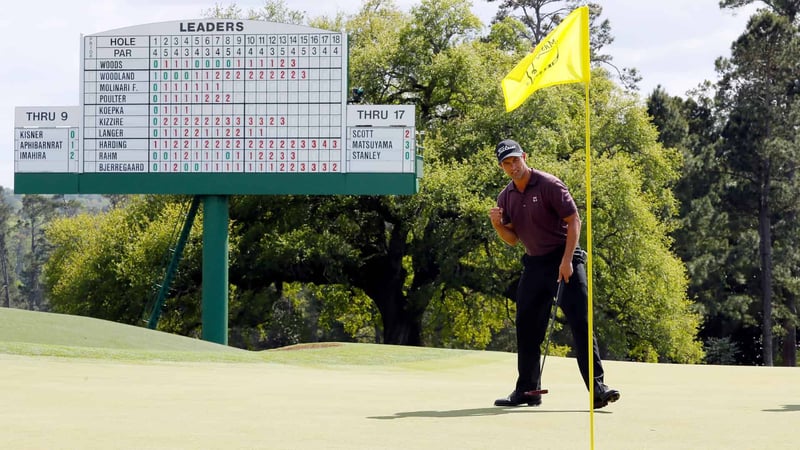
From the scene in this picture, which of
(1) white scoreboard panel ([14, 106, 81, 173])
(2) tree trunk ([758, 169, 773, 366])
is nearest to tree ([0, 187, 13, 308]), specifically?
(2) tree trunk ([758, 169, 773, 366])

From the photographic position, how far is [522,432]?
6.95 meters

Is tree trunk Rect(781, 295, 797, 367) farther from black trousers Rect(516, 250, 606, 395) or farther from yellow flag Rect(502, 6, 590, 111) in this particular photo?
yellow flag Rect(502, 6, 590, 111)

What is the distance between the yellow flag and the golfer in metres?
0.54

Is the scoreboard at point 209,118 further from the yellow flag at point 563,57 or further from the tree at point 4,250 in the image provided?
the tree at point 4,250

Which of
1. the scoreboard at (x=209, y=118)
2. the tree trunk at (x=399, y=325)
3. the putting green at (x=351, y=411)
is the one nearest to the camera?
the putting green at (x=351, y=411)

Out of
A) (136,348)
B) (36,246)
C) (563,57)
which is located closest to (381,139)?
(136,348)

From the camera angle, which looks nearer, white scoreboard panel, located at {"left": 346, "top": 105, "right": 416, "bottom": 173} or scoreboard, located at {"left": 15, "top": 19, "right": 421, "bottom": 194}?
white scoreboard panel, located at {"left": 346, "top": 105, "right": 416, "bottom": 173}

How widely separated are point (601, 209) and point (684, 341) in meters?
6.69

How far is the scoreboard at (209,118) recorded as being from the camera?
26.3 m

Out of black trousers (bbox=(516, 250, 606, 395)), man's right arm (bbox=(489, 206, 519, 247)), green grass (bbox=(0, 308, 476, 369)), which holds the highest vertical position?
man's right arm (bbox=(489, 206, 519, 247))

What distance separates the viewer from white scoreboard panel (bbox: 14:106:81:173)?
2641 cm

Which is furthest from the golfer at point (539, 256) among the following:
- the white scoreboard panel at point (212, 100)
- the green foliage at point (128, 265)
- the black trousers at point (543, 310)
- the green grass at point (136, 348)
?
the green foliage at point (128, 265)

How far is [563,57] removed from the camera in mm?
8227

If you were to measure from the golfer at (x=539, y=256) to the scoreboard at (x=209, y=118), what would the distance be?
17209 millimetres
